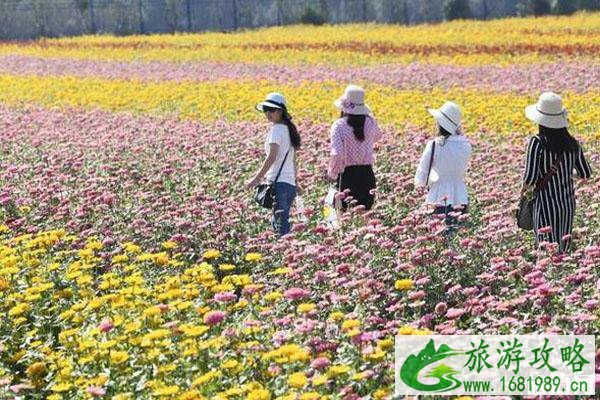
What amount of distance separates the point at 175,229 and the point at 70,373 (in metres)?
2.89

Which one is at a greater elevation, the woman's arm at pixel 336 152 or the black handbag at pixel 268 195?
the woman's arm at pixel 336 152

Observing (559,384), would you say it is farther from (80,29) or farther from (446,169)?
(80,29)

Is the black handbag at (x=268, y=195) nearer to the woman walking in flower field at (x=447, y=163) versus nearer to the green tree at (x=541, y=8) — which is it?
the woman walking in flower field at (x=447, y=163)

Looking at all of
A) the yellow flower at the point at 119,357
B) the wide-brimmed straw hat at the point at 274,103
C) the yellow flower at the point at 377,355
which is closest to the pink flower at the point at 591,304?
the yellow flower at the point at 377,355

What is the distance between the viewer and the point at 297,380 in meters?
3.88

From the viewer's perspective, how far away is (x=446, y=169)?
695cm

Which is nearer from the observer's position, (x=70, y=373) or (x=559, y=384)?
(x=559, y=384)

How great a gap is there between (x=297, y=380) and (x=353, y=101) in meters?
3.87

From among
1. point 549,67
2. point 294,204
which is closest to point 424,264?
point 294,204

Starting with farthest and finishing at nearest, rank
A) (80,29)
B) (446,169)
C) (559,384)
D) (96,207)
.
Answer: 1. (80,29)
2. (96,207)
3. (446,169)
4. (559,384)

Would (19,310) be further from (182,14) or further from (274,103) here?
(182,14)

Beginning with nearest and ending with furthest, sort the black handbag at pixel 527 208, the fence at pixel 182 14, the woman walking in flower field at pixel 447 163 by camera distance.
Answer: the black handbag at pixel 527 208
the woman walking in flower field at pixel 447 163
the fence at pixel 182 14

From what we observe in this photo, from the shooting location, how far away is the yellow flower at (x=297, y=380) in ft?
12.7

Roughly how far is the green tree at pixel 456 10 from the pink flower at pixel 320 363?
42094 millimetres
